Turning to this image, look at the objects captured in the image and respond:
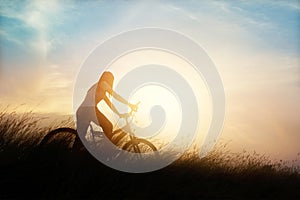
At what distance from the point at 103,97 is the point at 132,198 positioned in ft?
6.30

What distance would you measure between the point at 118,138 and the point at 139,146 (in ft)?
1.92

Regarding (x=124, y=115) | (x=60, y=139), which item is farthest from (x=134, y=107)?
(x=60, y=139)

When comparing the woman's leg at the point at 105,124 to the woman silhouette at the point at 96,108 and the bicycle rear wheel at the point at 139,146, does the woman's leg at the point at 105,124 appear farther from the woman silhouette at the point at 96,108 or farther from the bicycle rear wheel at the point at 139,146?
the bicycle rear wheel at the point at 139,146

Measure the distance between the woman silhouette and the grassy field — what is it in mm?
619

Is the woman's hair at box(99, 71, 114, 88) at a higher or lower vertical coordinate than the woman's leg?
higher

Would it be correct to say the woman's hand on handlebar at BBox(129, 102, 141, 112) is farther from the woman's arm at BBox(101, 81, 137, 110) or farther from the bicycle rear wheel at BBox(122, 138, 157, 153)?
the bicycle rear wheel at BBox(122, 138, 157, 153)

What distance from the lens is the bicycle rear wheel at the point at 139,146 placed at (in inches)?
351

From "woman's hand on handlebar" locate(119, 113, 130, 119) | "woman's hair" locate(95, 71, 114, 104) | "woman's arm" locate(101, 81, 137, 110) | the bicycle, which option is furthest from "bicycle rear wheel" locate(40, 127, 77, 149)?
"woman's arm" locate(101, 81, 137, 110)

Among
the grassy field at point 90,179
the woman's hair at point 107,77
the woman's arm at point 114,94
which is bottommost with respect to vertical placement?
the grassy field at point 90,179

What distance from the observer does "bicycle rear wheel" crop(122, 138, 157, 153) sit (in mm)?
8914

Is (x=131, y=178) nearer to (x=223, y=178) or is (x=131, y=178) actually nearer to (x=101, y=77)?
(x=101, y=77)

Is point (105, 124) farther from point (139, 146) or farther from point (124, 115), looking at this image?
point (139, 146)

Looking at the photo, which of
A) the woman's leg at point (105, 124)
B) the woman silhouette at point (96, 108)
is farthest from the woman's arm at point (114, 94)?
the woman's leg at point (105, 124)

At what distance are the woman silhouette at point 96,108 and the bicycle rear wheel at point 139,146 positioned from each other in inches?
17.4
